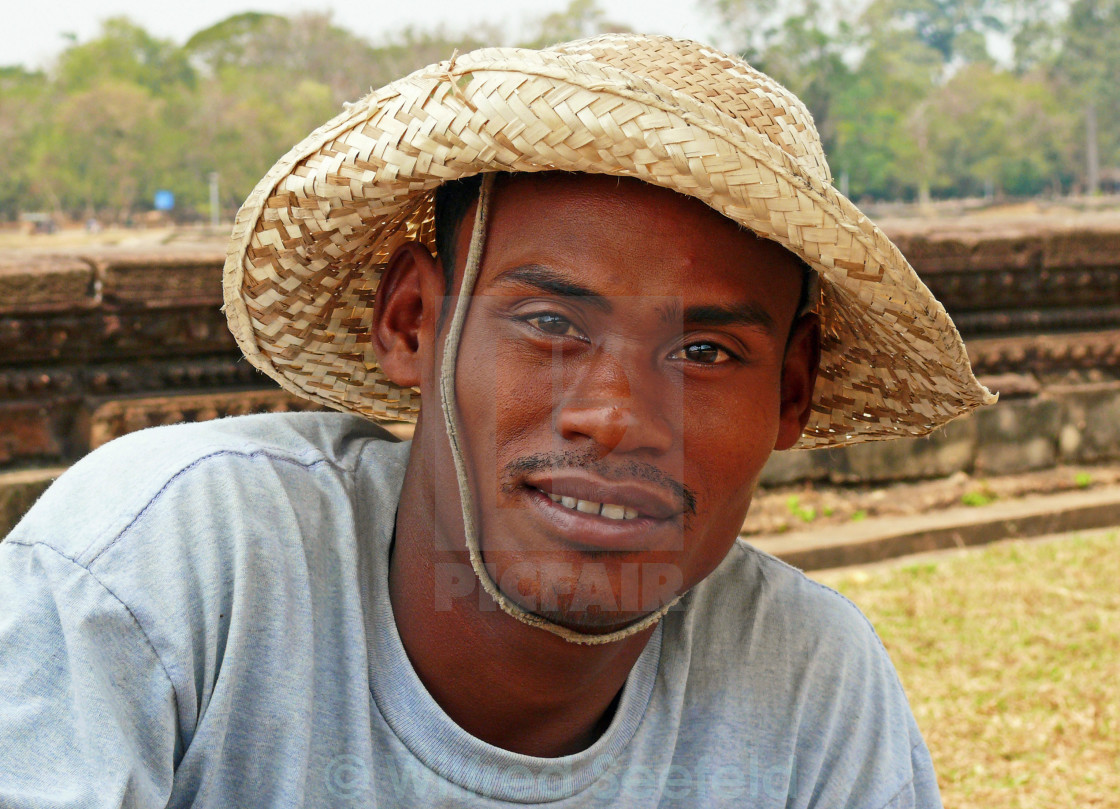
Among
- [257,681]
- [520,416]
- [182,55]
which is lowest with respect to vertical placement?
[257,681]

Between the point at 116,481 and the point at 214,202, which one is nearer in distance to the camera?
the point at 116,481

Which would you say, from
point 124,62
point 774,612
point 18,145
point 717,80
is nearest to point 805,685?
point 774,612

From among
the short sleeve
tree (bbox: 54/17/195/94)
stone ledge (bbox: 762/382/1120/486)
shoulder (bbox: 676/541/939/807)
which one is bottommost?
stone ledge (bbox: 762/382/1120/486)

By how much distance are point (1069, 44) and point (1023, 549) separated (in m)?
63.9

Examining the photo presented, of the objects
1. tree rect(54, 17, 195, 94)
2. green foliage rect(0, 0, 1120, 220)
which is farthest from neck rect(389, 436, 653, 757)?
tree rect(54, 17, 195, 94)

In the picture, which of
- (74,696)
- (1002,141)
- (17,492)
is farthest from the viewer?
(1002,141)

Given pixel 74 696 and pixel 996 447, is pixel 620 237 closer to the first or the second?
pixel 74 696

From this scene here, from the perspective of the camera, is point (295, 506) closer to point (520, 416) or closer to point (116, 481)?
point (116, 481)

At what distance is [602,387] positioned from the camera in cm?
103

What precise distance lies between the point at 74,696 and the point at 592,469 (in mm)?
511

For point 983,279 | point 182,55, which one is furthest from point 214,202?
point 983,279

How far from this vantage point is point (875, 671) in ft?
4.51

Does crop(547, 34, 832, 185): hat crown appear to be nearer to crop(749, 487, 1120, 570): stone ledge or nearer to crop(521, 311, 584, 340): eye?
crop(521, 311, 584, 340): eye

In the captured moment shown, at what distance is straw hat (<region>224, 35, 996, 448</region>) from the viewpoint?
987 millimetres
